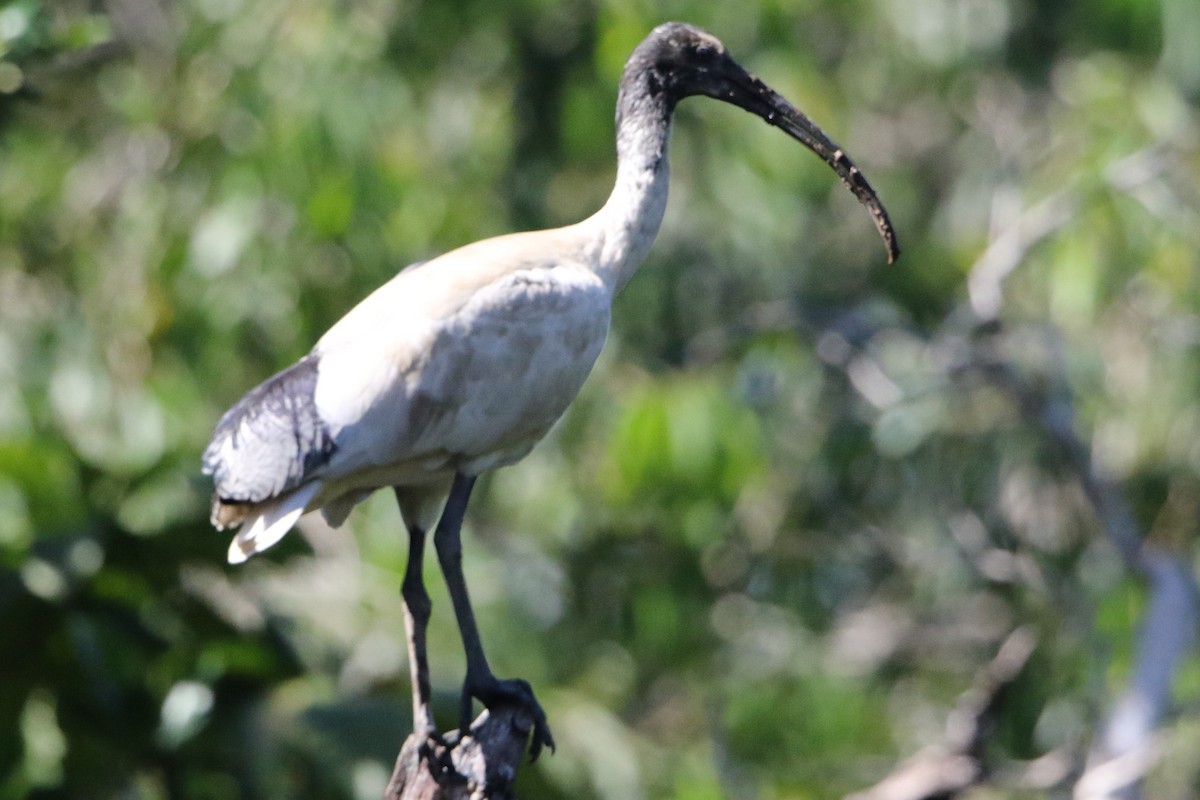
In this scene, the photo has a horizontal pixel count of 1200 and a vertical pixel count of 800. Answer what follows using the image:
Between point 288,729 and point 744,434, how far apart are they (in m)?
2.18

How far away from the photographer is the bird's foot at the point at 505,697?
397cm

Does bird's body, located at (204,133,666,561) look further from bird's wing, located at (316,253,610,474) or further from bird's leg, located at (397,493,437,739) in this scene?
bird's leg, located at (397,493,437,739)

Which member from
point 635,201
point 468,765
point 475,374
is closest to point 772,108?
point 635,201

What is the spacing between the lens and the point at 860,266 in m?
10.3

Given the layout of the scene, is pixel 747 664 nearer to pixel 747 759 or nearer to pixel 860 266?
pixel 747 759

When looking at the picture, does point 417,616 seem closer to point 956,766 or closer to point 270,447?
point 270,447

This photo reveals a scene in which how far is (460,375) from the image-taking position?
13.0ft

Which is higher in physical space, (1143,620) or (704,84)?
(704,84)

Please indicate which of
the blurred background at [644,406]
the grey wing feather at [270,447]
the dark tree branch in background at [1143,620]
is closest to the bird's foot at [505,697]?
the grey wing feather at [270,447]

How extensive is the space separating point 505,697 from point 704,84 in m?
1.48

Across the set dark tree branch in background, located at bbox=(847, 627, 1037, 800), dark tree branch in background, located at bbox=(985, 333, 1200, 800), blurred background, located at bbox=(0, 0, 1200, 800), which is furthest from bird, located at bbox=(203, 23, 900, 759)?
dark tree branch in background, located at bbox=(985, 333, 1200, 800)

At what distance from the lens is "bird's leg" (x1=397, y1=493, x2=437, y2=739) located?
4023 mm

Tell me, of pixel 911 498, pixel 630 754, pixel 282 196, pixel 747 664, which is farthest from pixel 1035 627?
pixel 282 196

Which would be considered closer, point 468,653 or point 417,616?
point 468,653
